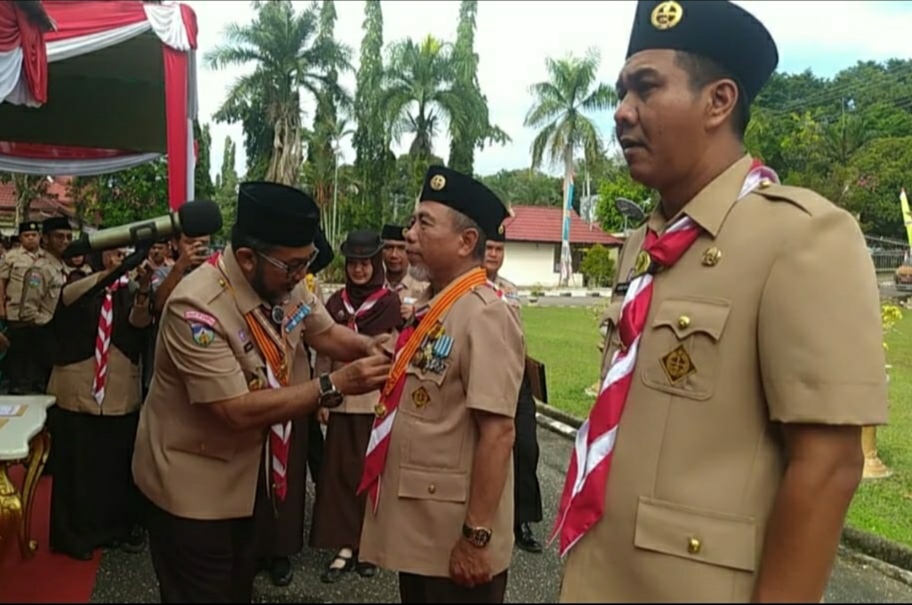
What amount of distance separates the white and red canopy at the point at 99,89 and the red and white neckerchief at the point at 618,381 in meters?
3.58

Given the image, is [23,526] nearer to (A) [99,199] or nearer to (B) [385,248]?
(B) [385,248]

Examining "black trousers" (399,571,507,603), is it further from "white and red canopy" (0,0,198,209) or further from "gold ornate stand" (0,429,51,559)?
"white and red canopy" (0,0,198,209)

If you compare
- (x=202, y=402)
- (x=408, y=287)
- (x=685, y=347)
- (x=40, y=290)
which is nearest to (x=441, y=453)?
(x=202, y=402)

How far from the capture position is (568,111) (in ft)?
100

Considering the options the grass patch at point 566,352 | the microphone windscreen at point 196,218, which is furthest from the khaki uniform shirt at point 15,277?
the microphone windscreen at point 196,218

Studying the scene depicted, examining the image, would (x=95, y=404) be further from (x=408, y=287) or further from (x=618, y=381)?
(x=618, y=381)

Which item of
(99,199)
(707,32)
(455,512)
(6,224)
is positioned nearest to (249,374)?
(455,512)

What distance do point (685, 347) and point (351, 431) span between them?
315cm

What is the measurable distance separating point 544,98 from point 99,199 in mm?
17213

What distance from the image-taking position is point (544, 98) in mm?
30734

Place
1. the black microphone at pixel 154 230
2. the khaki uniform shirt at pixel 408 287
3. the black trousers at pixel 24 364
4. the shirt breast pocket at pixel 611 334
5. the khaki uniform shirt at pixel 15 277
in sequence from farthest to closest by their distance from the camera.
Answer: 1. the khaki uniform shirt at pixel 15 277
2. the black trousers at pixel 24 364
3. the khaki uniform shirt at pixel 408 287
4. the black microphone at pixel 154 230
5. the shirt breast pocket at pixel 611 334

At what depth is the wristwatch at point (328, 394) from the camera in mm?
2332

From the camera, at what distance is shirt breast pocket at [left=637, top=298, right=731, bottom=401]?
1.35 m

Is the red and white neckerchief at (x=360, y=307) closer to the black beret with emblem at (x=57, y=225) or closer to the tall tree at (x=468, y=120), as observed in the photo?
the black beret with emblem at (x=57, y=225)
